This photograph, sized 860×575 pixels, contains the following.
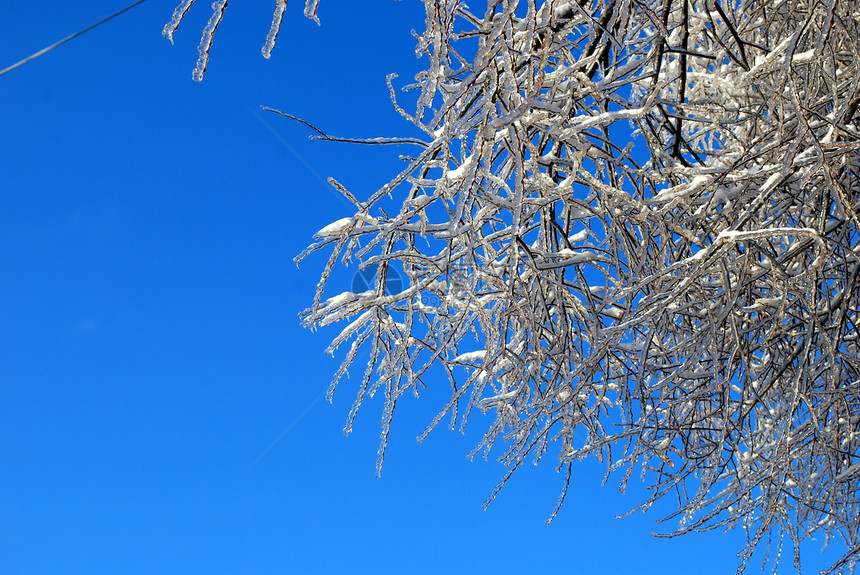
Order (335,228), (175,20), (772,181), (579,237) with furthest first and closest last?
(579,237) → (335,228) → (772,181) → (175,20)

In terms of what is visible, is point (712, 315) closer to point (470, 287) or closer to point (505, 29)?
point (470, 287)

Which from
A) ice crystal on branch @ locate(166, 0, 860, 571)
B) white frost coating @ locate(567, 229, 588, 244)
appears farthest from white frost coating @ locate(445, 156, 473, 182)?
white frost coating @ locate(567, 229, 588, 244)

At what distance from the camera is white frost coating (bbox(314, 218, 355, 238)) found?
282 centimetres

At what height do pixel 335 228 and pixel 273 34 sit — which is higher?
pixel 335 228

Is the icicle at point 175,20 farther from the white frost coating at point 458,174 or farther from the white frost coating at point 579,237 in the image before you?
the white frost coating at point 579,237

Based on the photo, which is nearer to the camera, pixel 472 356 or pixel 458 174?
pixel 458 174

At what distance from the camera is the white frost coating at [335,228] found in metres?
2.82

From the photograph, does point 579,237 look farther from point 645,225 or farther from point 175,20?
point 175,20

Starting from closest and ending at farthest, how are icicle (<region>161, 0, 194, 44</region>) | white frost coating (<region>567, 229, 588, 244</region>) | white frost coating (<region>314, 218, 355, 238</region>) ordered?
icicle (<region>161, 0, 194, 44</region>), white frost coating (<region>314, 218, 355, 238</region>), white frost coating (<region>567, 229, 588, 244</region>)

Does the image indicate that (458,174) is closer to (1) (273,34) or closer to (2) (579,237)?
(1) (273,34)

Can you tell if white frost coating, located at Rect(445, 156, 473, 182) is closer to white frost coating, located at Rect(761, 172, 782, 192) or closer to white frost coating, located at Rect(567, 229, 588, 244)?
white frost coating, located at Rect(761, 172, 782, 192)

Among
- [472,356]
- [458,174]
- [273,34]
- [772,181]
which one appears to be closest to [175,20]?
[273,34]

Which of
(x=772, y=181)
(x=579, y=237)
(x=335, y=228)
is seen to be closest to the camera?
(x=772, y=181)

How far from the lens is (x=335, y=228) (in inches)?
112
